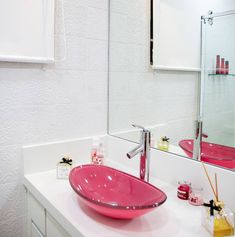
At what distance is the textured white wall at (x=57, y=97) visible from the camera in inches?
49.4

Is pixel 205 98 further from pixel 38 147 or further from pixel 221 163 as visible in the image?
pixel 38 147

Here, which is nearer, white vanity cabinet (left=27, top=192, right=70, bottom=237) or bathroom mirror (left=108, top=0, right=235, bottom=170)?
white vanity cabinet (left=27, top=192, right=70, bottom=237)

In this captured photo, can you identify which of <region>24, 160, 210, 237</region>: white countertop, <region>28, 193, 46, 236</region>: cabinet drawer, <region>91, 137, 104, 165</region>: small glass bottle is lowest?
<region>28, 193, 46, 236</region>: cabinet drawer

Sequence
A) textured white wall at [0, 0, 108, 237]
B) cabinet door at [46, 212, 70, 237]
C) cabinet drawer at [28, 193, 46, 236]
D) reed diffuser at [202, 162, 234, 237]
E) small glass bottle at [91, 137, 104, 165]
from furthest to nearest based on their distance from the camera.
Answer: small glass bottle at [91, 137, 104, 165]
textured white wall at [0, 0, 108, 237]
cabinet drawer at [28, 193, 46, 236]
cabinet door at [46, 212, 70, 237]
reed diffuser at [202, 162, 234, 237]

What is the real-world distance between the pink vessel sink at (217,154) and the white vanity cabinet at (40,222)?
2.10 feet

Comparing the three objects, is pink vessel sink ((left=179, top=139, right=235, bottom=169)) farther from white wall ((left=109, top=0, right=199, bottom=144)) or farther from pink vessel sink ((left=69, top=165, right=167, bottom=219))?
pink vessel sink ((left=69, top=165, right=167, bottom=219))

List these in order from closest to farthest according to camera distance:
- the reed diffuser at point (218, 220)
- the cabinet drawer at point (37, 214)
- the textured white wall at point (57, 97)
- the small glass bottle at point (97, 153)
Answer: the reed diffuser at point (218, 220)
the cabinet drawer at point (37, 214)
the textured white wall at point (57, 97)
the small glass bottle at point (97, 153)

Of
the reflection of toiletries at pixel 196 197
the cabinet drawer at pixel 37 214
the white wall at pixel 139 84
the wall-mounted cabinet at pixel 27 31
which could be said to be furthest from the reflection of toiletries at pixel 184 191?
the wall-mounted cabinet at pixel 27 31

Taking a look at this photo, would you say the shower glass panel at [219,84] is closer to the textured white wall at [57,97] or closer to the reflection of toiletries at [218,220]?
the reflection of toiletries at [218,220]

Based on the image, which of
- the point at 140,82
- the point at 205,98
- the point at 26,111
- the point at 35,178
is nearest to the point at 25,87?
the point at 26,111

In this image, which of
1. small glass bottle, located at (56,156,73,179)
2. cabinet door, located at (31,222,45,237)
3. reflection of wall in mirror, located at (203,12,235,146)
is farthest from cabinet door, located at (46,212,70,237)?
reflection of wall in mirror, located at (203,12,235,146)

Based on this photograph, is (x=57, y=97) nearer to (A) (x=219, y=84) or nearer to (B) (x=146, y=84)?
(B) (x=146, y=84)

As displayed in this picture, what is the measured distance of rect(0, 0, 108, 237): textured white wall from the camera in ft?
4.12

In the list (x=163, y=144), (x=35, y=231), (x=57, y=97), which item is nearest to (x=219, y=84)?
(x=163, y=144)
